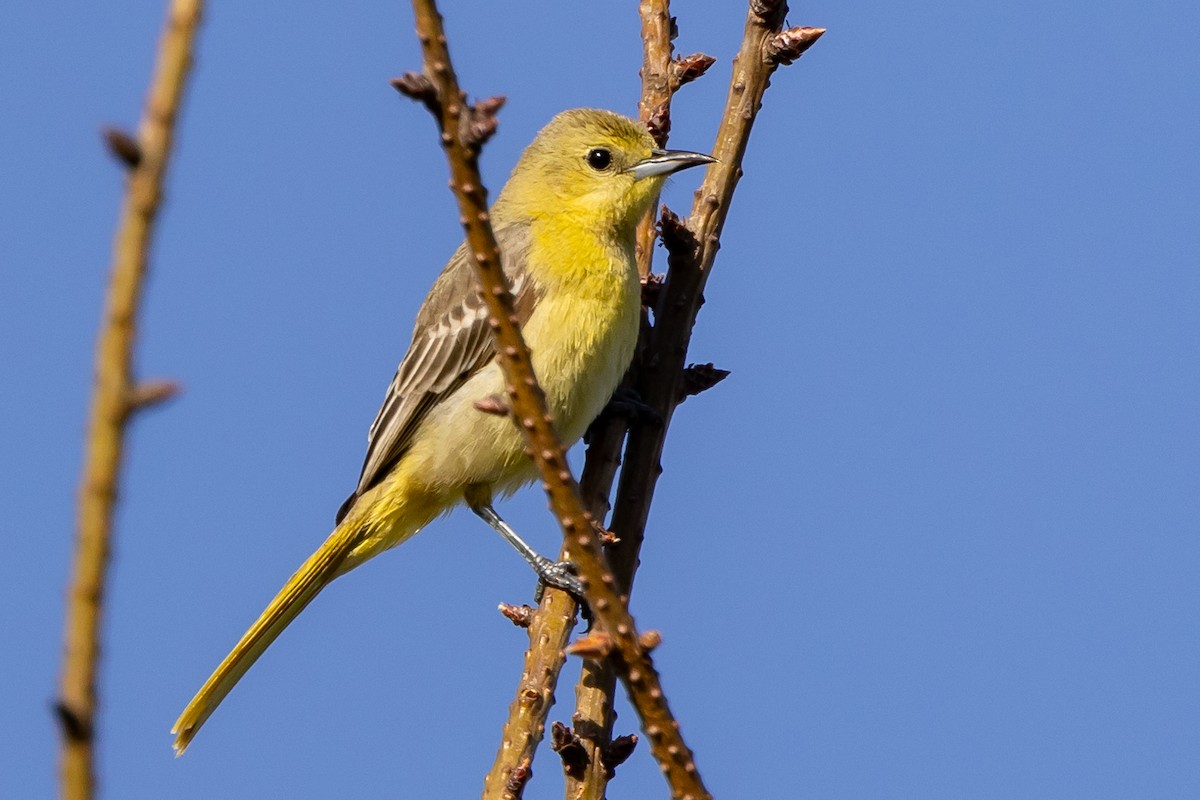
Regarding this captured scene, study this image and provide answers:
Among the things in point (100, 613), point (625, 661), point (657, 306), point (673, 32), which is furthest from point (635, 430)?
point (100, 613)

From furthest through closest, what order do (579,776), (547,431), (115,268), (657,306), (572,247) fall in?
(572,247), (657,306), (579,776), (547,431), (115,268)

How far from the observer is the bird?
5551mm

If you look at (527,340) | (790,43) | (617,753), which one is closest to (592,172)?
(527,340)

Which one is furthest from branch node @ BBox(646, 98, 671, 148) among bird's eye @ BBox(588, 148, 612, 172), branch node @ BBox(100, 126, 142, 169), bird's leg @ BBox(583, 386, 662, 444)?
branch node @ BBox(100, 126, 142, 169)

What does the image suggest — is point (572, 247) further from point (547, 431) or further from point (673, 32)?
point (547, 431)

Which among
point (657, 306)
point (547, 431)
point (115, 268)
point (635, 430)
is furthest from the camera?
point (657, 306)

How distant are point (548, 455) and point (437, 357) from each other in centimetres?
376

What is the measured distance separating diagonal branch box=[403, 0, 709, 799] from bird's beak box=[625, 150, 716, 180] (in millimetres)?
3072

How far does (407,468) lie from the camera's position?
19.9 ft

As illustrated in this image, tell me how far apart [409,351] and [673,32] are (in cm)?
187

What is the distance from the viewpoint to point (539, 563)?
17.3ft

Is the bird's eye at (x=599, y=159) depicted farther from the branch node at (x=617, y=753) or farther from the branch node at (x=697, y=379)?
the branch node at (x=617, y=753)

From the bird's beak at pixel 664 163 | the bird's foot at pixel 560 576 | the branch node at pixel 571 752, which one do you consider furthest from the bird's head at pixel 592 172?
the branch node at pixel 571 752

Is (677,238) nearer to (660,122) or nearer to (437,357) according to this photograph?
(660,122)
